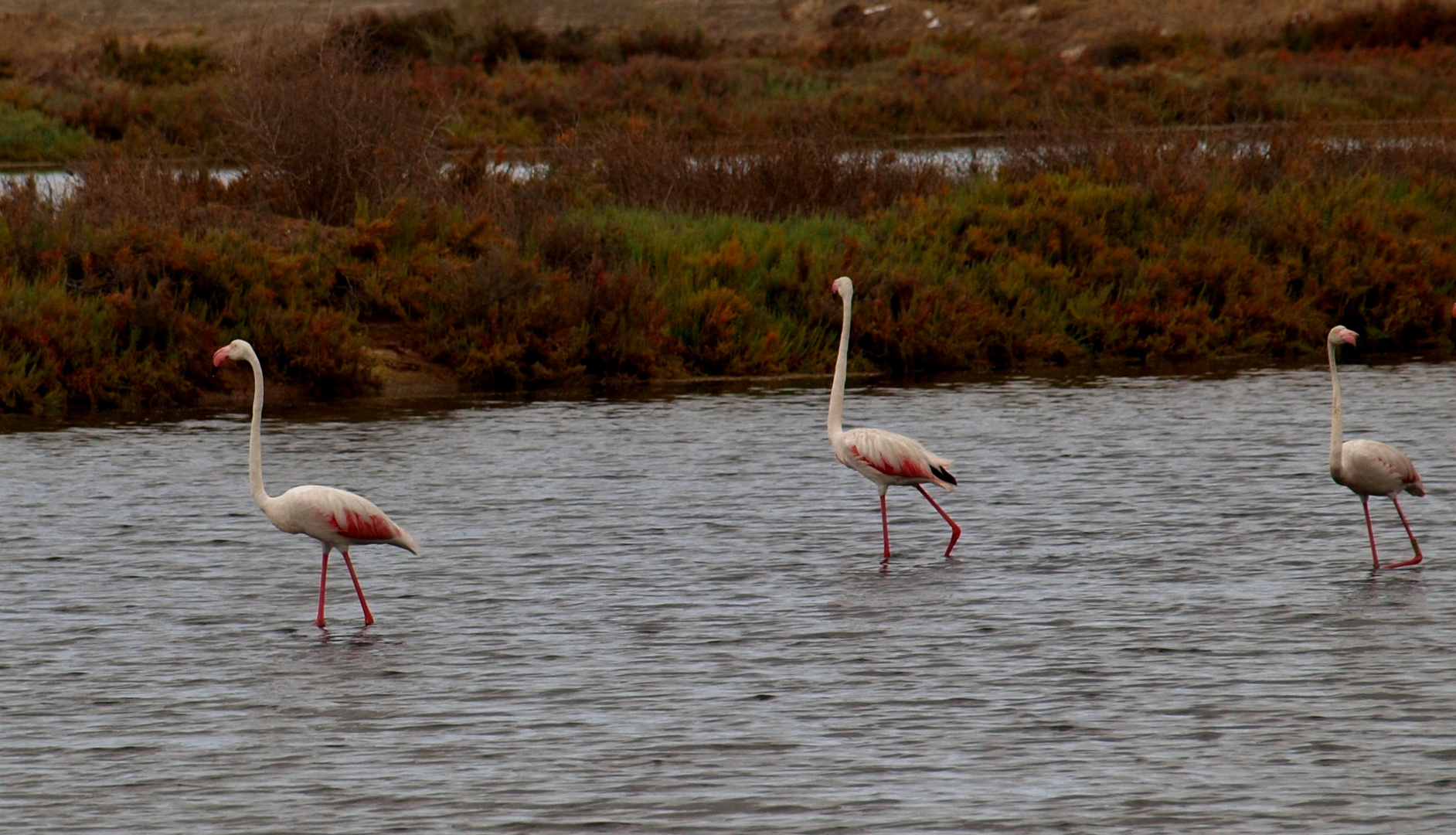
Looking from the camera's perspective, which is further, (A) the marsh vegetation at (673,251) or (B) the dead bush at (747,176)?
(B) the dead bush at (747,176)

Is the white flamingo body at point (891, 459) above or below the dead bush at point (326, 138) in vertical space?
below

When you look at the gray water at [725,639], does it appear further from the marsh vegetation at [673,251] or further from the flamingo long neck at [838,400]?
the marsh vegetation at [673,251]

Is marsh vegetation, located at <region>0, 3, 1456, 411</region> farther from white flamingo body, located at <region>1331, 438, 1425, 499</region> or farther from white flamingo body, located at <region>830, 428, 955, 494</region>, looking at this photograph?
white flamingo body, located at <region>1331, 438, 1425, 499</region>

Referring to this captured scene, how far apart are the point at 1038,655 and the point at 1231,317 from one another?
1374 centimetres

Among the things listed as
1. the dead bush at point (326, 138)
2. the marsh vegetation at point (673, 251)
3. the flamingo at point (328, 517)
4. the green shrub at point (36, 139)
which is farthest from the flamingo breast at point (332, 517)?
the green shrub at point (36, 139)

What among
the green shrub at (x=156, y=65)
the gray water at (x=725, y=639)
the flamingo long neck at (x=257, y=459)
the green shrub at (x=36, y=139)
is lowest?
the gray water at (x=725, y=639)

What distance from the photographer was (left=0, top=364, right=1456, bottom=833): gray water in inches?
283

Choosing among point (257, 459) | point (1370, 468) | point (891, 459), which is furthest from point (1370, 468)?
point (257, 459)

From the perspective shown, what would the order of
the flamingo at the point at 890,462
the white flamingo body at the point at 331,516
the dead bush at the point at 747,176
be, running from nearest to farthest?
the white flamingo body at the point at 331,516, the flamingo at the point at 890,462, the dead bush at the point at 747,176

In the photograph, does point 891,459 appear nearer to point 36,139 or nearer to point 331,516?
point 331,516

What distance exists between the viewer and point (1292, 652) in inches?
360

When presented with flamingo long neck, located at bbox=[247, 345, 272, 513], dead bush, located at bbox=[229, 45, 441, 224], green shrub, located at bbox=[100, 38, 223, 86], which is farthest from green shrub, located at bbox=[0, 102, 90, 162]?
flamingo long neck, located at bbox=[247, 345, 272, 513]

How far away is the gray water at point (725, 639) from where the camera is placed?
718 cm

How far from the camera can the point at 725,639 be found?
31.6ft
